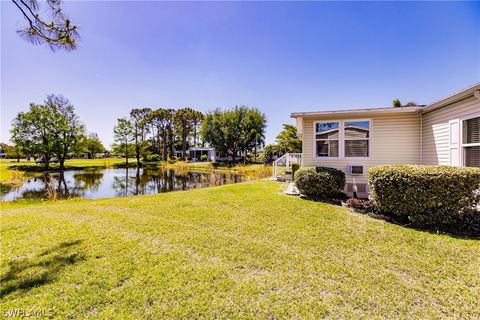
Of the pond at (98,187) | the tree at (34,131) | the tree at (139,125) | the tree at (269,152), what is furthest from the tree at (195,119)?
the pond at (98,187)

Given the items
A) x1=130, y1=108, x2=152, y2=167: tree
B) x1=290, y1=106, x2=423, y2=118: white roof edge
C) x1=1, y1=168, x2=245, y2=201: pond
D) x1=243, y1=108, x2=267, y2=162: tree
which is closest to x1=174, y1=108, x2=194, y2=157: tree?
x1=130, y1=108, x2=152, y2=167: tree

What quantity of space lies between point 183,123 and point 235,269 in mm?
39723

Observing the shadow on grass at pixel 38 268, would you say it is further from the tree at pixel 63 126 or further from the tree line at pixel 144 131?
the tree at pixel 63 126

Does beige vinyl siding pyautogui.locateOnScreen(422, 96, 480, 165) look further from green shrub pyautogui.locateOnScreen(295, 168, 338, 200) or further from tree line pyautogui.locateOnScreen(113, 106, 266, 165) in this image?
tree line pyautogui.locateOnScreen(113, 106, 266, 165)

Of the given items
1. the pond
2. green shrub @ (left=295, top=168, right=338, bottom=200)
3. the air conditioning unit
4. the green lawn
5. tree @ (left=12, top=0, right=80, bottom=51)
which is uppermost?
tree @ (left=12, top=0, right=80, bottom=51)

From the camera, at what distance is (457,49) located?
7453 millimetres

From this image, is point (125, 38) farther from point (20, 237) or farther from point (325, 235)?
point (325, 235)

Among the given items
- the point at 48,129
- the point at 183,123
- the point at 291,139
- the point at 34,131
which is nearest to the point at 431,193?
the point at 291,139

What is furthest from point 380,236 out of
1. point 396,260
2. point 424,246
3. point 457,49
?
point 457,49

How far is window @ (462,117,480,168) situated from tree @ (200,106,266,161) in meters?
26.3

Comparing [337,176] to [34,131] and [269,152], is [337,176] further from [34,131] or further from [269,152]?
[34,131]

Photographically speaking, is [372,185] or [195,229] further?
[372,185]

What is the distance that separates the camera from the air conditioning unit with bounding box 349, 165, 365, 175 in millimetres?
7453

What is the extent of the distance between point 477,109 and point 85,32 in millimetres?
8561
